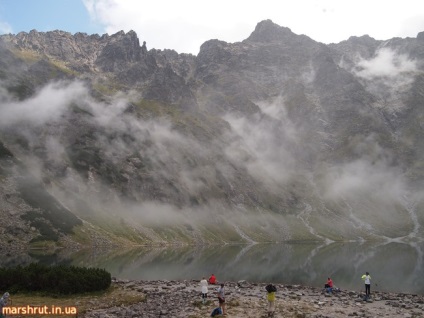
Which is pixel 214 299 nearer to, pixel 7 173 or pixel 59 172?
pixel 7 173

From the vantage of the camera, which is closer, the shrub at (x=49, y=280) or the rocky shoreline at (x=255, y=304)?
the rocky shoreline at (x=255, y=304)

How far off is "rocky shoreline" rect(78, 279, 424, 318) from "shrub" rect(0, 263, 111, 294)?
6.30m

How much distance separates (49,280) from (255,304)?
2278cm

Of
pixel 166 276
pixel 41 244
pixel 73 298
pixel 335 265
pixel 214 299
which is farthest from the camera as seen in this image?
pixel 41 244

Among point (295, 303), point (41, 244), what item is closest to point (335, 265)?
point (295, 303)

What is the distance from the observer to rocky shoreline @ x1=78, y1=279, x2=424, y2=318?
3753 centimetres

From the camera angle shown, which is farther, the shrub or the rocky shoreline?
the shrub

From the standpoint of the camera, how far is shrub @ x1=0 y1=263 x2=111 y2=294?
41500 mm

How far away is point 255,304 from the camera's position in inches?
1703

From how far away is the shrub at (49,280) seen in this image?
4150 cm

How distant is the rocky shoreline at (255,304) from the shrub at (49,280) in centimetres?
630

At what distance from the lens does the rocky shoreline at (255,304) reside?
123 feet

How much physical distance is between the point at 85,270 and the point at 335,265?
259 feet

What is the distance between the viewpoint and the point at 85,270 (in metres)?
45.2
